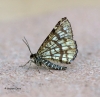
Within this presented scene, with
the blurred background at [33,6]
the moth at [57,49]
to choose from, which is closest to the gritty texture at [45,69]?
the moth at [57,49]

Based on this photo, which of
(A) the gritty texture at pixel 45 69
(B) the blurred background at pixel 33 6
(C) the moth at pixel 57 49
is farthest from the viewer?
(B) the blurred background at pixel 33 6

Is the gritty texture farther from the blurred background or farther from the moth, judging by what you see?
the blurred background

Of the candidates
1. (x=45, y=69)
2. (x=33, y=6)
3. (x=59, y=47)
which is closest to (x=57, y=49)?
(x=59, y=47)

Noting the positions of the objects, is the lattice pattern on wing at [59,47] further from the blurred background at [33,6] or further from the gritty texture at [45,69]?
the blurred background at [33,6]

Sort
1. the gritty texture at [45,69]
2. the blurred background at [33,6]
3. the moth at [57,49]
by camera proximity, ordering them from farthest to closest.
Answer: the blurred background at [33,6] → the moth at [57,49] → the gritty texture at [45,69]

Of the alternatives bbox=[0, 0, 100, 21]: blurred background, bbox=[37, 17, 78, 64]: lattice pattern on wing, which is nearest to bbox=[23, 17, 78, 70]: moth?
bbox=[37, 17, 78, 64]: lattice pattern on wing

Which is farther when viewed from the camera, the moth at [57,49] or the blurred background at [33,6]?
the blurred background at [33,6]

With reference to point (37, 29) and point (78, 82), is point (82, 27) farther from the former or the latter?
point (78, 82)

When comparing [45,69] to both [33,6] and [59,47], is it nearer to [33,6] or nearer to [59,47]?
[59,47]
